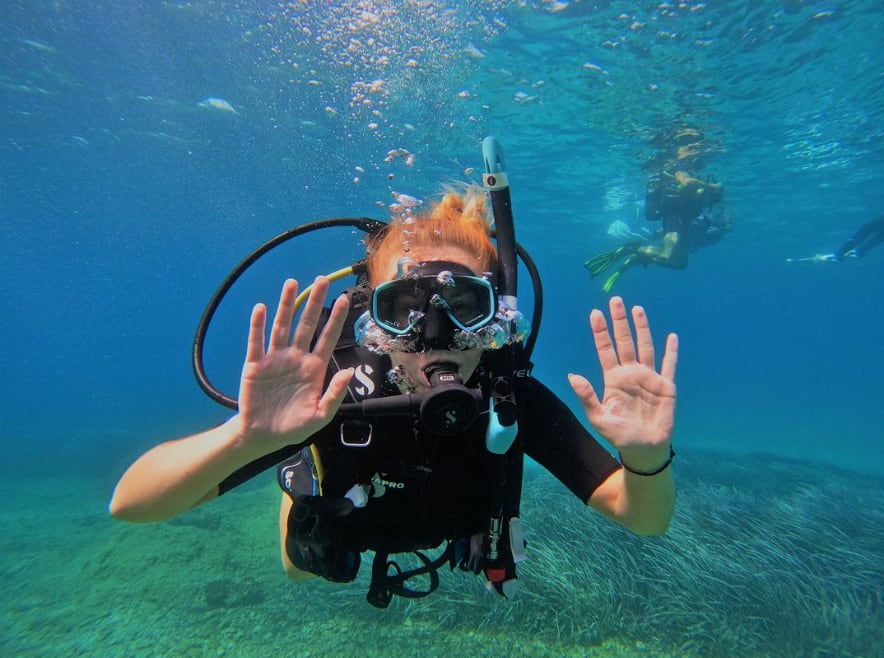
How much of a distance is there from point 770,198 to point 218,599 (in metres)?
31.7

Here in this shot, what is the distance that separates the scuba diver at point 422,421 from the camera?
192cm

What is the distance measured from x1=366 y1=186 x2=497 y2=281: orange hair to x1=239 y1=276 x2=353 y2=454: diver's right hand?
0.99 meters

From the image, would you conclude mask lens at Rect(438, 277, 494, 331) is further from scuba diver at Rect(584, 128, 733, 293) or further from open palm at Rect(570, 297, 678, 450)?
scuba diver at Rect(584, 128, 733, 293)

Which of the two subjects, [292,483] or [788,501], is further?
[788,501]

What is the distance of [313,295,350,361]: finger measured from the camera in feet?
6.19

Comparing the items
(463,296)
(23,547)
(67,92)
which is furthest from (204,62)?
(463,296)

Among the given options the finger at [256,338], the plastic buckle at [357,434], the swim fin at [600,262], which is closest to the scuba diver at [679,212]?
the swim fin at [600,262]

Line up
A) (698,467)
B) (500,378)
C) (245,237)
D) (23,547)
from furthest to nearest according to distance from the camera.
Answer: (245,237) → (698,467) → (23,547) → (500,378)

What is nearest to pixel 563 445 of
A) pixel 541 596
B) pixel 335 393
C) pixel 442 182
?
pixel 335 393

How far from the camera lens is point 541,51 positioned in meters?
12.7

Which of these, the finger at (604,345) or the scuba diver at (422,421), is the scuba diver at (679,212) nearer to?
the scuba diver at (422,421)

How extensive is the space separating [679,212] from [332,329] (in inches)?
822

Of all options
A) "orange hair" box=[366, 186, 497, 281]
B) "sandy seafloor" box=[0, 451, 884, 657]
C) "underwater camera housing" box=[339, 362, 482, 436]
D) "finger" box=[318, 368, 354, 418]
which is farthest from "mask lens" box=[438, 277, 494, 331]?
"sandy seafloor" box=[0, 451, 884, 657]

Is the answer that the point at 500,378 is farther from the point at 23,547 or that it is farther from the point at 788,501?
the point at 23,547
